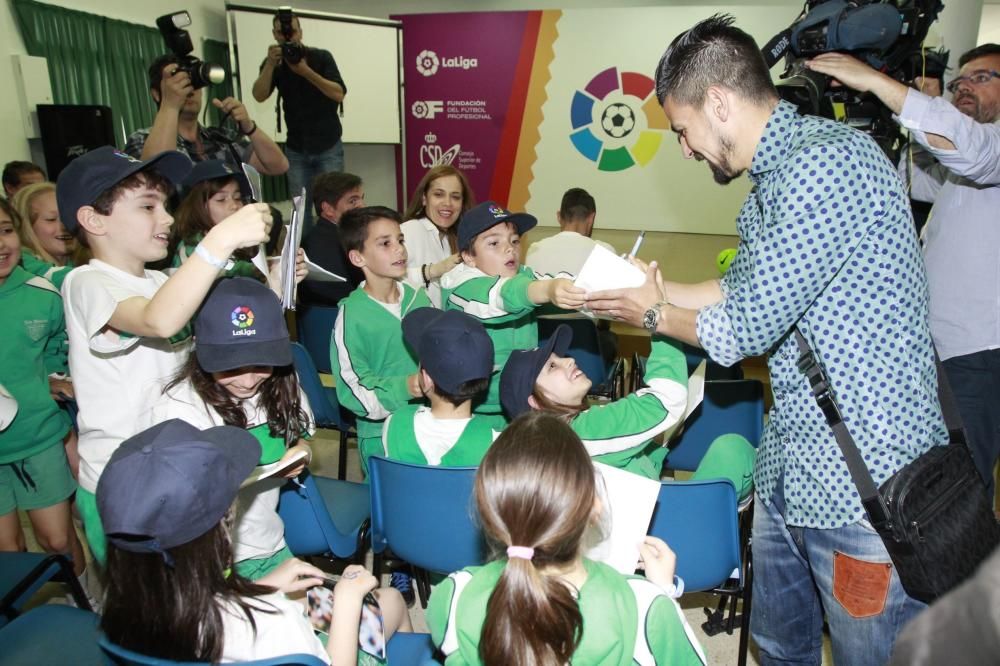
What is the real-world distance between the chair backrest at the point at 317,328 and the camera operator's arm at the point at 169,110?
90 centimetres

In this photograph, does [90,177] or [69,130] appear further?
[69,130]

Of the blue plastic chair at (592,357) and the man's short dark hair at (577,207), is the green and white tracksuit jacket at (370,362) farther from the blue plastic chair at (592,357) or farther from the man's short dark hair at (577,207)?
the man's short dark hair at (577,207)

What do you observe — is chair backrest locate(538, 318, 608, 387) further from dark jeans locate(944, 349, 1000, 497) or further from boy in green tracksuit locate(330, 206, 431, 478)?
dark jeans locate(944, 349, 1000, 497)

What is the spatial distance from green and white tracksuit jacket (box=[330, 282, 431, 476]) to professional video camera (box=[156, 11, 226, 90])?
49.0 inches

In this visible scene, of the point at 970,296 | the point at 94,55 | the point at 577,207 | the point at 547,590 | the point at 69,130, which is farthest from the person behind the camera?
the point at 94,55

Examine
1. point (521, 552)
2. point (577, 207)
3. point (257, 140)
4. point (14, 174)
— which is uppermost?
point (257, 140)

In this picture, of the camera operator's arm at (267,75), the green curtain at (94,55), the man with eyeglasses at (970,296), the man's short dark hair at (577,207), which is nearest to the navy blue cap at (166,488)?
the man with eyeglasses at (970,296)

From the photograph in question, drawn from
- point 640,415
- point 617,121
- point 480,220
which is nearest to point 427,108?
point 617,121

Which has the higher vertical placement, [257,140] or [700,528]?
[257,140]

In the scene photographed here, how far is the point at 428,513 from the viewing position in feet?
6.27

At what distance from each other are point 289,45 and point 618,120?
19.1 ft

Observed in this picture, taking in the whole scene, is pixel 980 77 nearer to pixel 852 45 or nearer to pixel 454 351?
pixel 852 45

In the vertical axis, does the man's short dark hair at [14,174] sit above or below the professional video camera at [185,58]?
below

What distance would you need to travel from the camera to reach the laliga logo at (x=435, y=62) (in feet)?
33.3
